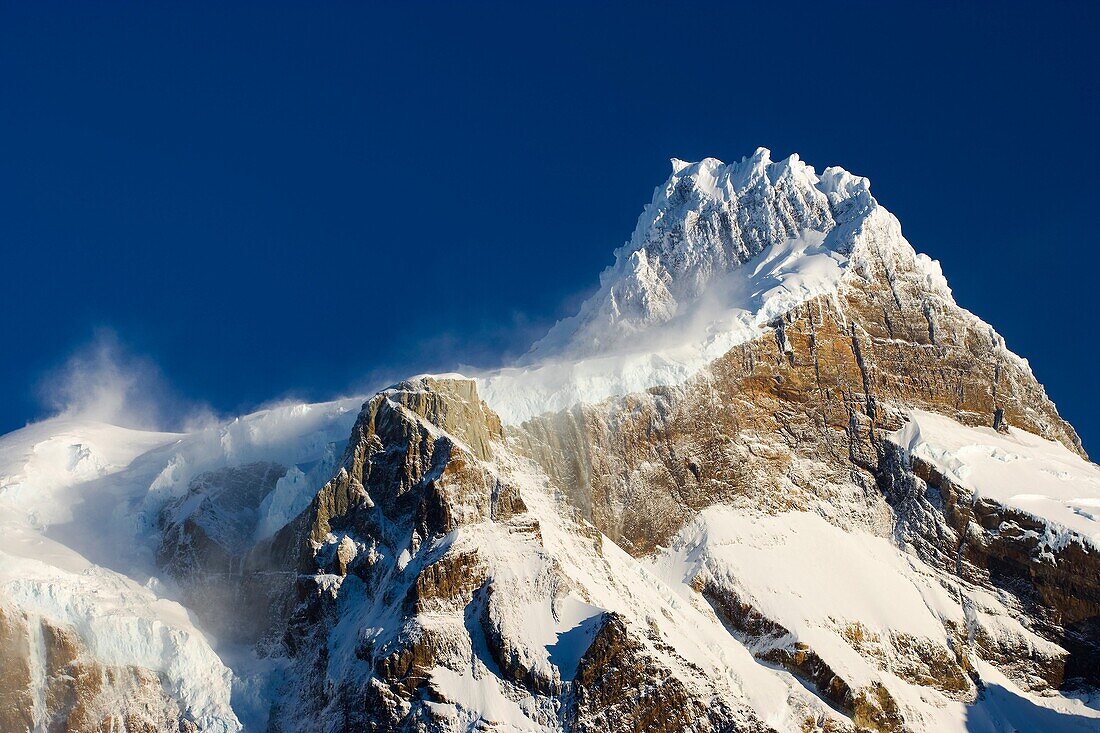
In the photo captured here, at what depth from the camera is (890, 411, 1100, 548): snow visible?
144m

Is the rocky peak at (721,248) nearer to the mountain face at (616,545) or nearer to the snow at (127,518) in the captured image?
the mountain face at (616,545)

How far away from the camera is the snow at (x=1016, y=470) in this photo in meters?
144

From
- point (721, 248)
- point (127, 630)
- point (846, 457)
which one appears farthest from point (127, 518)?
point (721, 248)

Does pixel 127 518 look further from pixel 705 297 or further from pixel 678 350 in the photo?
pixel 705 297

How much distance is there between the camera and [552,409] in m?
149

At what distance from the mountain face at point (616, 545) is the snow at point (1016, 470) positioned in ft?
1.53

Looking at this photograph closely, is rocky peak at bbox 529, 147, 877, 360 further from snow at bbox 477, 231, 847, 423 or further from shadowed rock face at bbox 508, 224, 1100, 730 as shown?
shadowed rock face at bbox 508, 224, 1100, 730

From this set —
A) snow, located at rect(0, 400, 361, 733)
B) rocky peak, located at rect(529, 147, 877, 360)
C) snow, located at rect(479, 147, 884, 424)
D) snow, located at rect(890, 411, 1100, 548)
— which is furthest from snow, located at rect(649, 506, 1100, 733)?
rocky peak, located at rect(529, 147, 877, 360)

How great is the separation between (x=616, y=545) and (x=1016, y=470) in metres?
52.7

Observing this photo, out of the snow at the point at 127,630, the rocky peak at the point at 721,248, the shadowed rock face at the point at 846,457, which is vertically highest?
the rocky peak at the point at 721,248

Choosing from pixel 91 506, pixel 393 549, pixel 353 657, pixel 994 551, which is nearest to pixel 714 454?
pixel 994 551

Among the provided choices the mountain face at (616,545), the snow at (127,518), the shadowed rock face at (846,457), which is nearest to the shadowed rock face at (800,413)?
Result: the shadowed rock face at (846,457)

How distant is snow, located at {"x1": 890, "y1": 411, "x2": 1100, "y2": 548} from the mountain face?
0.47 meters

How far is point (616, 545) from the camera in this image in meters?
140
